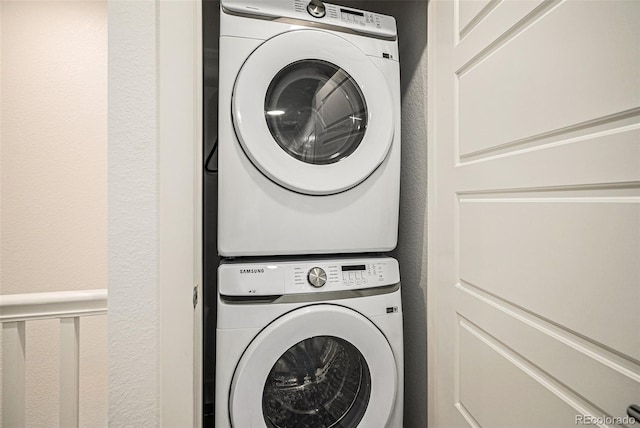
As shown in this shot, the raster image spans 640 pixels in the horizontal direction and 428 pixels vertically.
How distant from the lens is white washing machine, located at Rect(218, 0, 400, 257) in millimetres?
1091

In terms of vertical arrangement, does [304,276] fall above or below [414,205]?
below

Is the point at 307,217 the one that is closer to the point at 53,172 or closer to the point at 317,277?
the point at 317,277

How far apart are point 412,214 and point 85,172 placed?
5.41 feet

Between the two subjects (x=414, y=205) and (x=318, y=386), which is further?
(x=414, y=205)

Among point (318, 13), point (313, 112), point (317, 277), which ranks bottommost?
point (317, 277)

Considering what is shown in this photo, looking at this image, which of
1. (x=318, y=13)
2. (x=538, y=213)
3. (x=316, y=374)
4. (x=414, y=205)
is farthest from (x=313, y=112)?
(x=316, y=374)

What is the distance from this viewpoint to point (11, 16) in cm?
168

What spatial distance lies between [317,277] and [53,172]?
154cm

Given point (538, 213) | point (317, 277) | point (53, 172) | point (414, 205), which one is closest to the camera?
point (538, 213)

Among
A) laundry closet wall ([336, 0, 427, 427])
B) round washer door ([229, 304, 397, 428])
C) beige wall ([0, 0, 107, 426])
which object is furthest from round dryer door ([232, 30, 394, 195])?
beige wall ([0, 0, 107, 426])

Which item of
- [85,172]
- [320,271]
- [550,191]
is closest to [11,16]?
[85,172]

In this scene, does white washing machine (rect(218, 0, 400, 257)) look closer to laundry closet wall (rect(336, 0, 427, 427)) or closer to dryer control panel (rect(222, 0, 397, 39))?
dryer control panel (rect(222, 0, 397, 39))

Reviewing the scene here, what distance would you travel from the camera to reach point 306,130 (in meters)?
1.19

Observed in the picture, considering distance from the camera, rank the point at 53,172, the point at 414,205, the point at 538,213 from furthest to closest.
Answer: the point at 53,172
the point at 414,205
the point at 538,213
